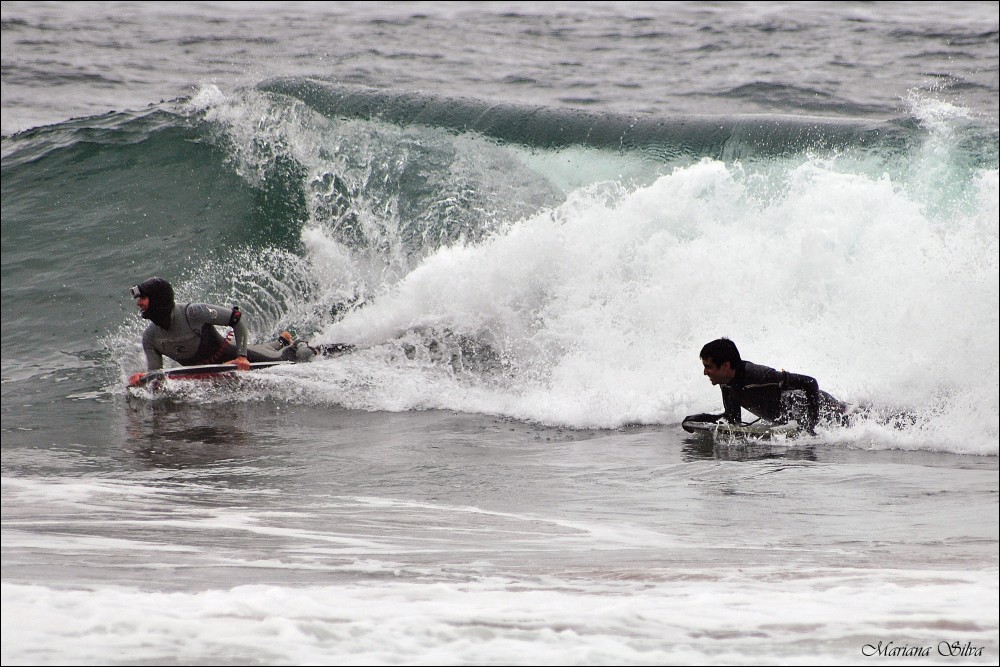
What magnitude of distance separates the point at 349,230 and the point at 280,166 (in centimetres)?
194

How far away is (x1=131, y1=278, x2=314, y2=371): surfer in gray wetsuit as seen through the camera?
34.2 ft

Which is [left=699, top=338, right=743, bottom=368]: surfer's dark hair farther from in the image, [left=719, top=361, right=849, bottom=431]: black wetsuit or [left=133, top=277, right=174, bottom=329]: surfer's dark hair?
[left=133, top=277, right=174, bottom=329]: surfer's dark hair

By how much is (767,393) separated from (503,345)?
13.0 ft

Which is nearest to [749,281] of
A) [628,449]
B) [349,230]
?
[628,449]

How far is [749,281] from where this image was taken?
37.3ft

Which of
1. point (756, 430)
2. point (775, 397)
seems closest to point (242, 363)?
point (756, 430)

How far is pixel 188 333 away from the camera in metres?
10.7

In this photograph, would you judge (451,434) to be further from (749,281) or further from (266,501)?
(749,281)

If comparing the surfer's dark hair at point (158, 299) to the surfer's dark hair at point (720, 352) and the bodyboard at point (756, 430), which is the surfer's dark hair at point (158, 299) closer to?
the surfer's dark hair at point (720, 352)

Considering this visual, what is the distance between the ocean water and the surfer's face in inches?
21.9

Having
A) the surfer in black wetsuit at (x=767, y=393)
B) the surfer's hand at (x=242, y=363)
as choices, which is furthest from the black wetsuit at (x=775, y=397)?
the surfer's hand at (x=242, y=363)

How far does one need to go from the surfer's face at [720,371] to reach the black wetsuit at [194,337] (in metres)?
4.90

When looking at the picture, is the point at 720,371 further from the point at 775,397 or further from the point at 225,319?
the point at 225,319

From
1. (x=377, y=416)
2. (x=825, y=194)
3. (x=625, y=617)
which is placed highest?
(x=825, y=194)
